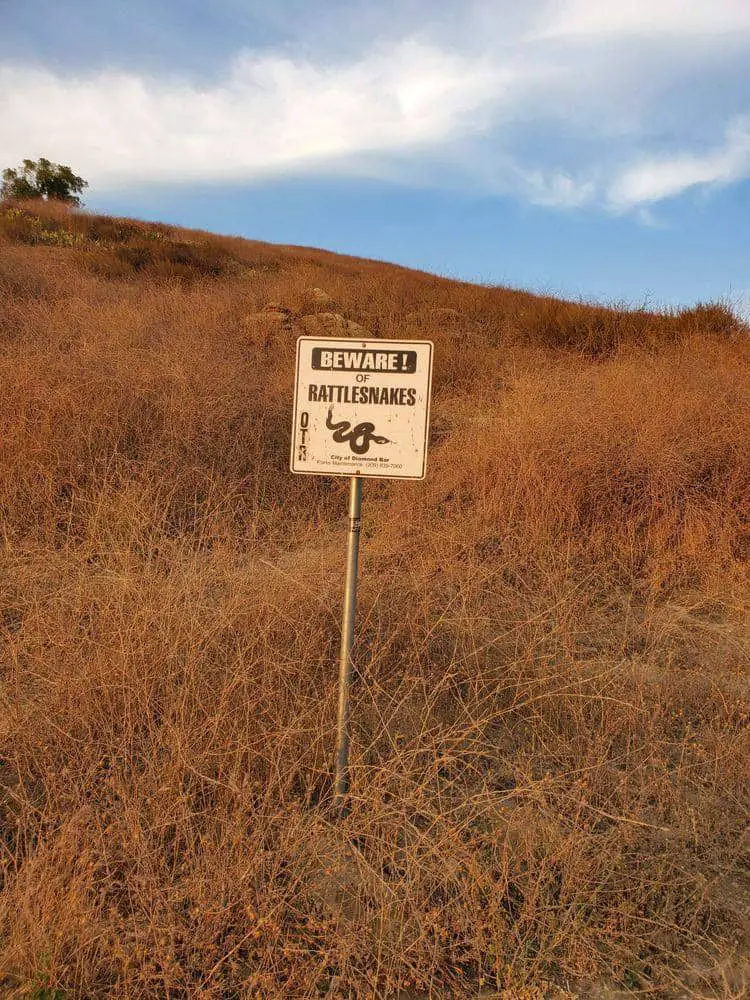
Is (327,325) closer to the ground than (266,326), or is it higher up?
higher up

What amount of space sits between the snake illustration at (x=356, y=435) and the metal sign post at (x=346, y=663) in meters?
0.12

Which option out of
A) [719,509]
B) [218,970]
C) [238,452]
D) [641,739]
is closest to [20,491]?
[238,452]

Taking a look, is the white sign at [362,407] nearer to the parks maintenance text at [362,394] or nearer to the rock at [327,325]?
the parks maintenance text at [362,394]

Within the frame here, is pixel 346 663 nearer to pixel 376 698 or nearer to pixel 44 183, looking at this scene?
pixel 376 698

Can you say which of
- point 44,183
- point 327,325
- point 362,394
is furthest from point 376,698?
point 44,183

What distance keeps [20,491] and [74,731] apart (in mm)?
3033

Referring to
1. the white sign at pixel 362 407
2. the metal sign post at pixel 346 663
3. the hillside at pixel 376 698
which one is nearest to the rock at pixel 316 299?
the hillside at pixel 376 698

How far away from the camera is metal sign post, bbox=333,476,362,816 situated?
238cm

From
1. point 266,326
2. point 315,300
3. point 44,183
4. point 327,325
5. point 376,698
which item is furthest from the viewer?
point 44,183

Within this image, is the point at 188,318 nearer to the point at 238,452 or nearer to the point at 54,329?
the point at 54,329

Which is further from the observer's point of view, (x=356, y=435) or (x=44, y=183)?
(x=44, y=183)

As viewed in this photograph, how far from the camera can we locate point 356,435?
246 cm

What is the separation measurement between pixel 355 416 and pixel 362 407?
0.04 meters

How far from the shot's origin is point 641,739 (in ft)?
9.59
